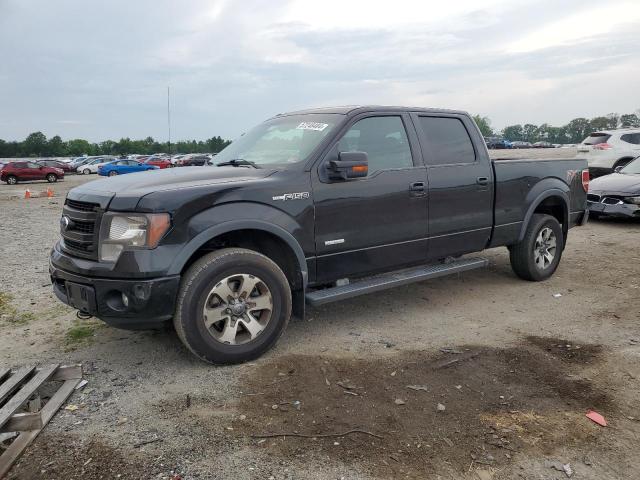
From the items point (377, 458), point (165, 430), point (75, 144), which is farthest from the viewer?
point (75, 144)

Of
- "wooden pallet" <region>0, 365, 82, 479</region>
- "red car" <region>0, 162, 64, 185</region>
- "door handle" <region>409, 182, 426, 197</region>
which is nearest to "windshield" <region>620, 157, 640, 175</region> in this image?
"door handle" <region>409, 182, 426, 197</region>

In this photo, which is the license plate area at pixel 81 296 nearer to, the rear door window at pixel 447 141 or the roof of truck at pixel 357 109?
the roof of truck at pixel 357 109

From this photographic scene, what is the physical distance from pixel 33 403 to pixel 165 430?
3.31 ft

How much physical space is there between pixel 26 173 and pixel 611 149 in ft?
104

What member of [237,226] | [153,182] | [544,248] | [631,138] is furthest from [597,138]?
[153,182]

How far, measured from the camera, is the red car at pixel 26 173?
106 ft

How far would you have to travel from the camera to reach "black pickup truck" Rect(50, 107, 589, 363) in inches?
145

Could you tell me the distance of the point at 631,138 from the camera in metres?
15.4

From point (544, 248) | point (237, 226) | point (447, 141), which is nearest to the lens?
point (237, 226)

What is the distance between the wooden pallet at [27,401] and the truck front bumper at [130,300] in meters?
0.49

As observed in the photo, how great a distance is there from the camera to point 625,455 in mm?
2830

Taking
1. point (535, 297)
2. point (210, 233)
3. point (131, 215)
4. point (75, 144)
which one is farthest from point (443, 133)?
point (75, 144)

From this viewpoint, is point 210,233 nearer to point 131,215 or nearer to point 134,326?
point 131,215

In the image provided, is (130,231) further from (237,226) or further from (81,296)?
(237,226)
